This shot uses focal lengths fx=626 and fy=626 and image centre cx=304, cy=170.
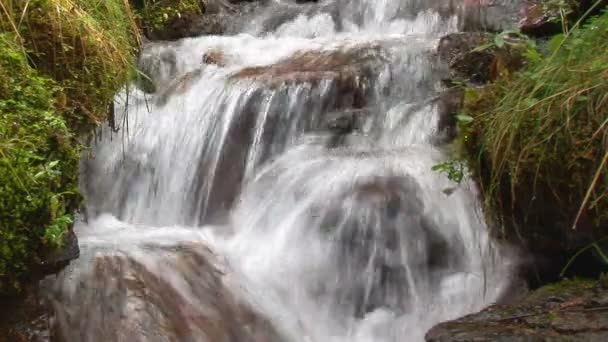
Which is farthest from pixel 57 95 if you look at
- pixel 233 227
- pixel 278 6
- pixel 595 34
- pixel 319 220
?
pixel 278 6

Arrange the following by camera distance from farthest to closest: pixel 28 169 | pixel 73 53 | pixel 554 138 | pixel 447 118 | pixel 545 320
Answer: pixel 447 118 < pixel 73 53 < pixel 554 138 < pixel 28 169 < pixel 545 320

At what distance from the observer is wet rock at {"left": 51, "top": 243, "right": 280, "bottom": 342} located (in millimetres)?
2643

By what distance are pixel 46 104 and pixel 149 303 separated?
1028 mm

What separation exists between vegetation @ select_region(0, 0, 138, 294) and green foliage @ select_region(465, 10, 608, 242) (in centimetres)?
188

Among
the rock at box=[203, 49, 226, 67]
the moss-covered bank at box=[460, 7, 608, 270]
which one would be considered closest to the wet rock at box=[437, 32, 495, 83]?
the moss-covered bank at box=[460, 7, 608, 270]

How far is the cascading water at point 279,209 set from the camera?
291 cm

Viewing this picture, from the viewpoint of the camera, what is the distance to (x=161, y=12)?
21.1ft

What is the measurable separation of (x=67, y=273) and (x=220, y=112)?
6.47ft

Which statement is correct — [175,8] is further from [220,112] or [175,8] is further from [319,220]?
[319,220]

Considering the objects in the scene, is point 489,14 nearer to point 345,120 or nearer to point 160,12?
point 345,120

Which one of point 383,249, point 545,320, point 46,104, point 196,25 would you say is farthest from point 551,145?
point 196,25

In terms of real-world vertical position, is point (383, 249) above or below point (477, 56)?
below

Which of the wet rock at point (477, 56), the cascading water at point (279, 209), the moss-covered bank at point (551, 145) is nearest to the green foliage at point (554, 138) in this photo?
the moss-covered bank at point (551, 145)

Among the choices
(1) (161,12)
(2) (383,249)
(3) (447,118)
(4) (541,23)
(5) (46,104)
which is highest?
(1) (161,12)
